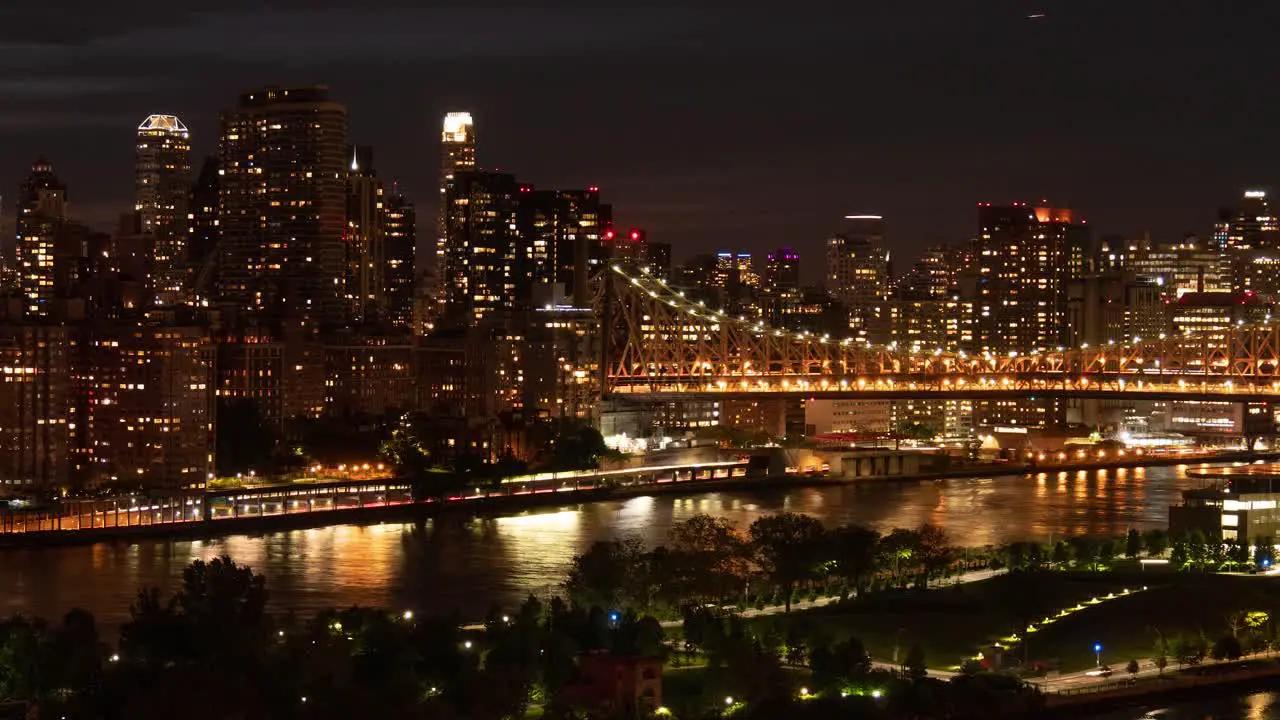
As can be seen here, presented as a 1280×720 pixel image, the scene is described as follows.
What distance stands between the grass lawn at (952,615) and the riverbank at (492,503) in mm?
12640

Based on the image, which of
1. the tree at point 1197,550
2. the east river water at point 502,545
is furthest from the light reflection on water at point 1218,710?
the tree at point 1197,550

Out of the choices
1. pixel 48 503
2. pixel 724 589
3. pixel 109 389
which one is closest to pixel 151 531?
pixel 48 503

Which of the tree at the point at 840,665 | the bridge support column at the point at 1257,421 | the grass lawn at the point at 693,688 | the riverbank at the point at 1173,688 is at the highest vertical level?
the bridge support column at the point at 1257,421

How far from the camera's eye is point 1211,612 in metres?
23.0

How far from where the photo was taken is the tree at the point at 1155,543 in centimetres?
2759

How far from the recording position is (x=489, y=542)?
105ft

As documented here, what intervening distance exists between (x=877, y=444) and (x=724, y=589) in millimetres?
26136

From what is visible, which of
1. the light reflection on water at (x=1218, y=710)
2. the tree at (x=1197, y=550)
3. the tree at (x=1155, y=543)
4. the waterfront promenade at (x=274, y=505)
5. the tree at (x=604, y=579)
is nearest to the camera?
the light reflection on water at (x=1218, y=710)

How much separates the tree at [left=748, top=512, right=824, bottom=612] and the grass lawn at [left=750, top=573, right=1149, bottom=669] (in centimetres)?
93

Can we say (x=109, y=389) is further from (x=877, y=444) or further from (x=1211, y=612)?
(x=1211, y=612)

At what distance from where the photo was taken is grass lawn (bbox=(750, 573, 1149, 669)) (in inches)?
864

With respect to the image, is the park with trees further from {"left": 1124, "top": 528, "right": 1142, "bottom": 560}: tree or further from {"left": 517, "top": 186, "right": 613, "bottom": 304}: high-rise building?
{"left": 517, "top": 186, "right": 613, "bottom": 304}: high-rise building

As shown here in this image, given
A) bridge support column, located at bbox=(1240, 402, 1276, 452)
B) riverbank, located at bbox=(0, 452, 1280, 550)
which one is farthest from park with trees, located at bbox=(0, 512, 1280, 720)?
bridge support column, located at bbox=(1240, 402, 1276, 452)

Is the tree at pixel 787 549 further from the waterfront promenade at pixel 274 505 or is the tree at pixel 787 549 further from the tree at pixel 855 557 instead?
the waterfront promenade at pixel 274 505
